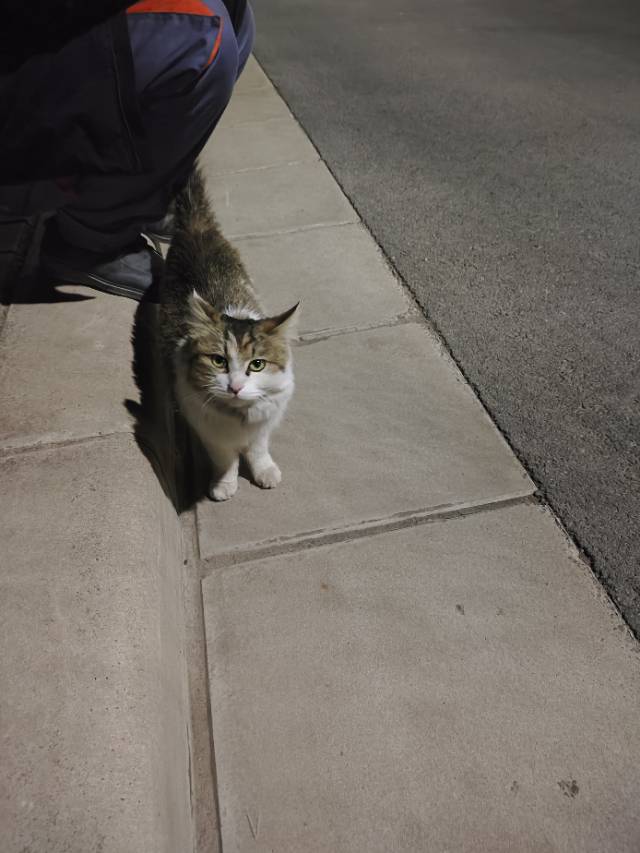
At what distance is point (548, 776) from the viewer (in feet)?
5.98

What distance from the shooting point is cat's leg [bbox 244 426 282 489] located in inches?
105

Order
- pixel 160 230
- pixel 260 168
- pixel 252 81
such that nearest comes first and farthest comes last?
pixel 160 230
pixel 260 168
pixel 252 81

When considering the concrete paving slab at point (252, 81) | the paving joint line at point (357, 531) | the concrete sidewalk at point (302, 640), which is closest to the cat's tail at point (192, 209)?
the concrete sidewalk at point (302, 640)

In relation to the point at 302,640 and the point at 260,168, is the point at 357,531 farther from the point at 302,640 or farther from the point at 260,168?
the point at 260,168

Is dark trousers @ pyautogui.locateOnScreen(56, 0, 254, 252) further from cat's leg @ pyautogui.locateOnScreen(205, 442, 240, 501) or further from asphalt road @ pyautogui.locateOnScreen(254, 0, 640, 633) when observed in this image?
asphalt road @ pyautogui.locateOnScreen(254, 0, 640, 633)

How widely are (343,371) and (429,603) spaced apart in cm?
134

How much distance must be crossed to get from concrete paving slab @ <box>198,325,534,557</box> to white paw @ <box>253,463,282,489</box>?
1.4 inches

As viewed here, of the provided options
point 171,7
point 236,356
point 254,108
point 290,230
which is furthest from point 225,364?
point 254,108

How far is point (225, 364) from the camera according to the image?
7.67ft

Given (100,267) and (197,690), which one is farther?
(100,267)

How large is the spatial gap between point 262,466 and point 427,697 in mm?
1124

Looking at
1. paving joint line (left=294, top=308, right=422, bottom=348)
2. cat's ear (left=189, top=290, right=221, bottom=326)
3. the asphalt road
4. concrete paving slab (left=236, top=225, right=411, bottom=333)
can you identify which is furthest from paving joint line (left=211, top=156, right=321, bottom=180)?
cat's ear (left=189, top=290, right=221, bottom=326)

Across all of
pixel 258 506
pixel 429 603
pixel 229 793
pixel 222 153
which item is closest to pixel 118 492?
pixel 258 506

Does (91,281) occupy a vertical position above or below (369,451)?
above
